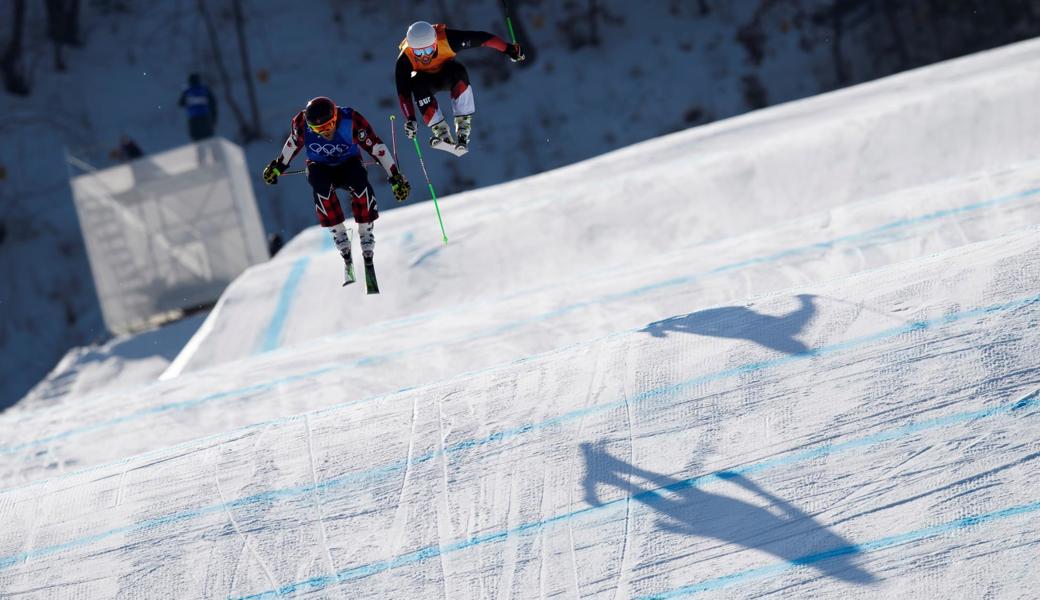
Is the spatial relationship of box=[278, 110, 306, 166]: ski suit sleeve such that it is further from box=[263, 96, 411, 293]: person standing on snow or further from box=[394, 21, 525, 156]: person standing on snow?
box=[394, 21, 525, 156]: person standing on snow

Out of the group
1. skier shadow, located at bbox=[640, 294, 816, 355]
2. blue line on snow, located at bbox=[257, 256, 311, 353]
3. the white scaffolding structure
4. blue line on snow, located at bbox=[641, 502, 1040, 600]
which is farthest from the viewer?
the white scaffolding structure

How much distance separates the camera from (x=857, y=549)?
4.59 m

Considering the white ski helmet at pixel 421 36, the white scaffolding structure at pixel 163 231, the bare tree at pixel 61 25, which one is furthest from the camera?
the bare tree at pixel 61 25

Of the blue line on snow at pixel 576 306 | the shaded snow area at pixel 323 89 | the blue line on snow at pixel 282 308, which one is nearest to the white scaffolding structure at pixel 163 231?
the blue line on snow at pixel 282 308

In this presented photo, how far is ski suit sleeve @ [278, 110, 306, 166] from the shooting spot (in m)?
6.00

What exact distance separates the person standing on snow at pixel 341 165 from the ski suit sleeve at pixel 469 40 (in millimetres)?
730

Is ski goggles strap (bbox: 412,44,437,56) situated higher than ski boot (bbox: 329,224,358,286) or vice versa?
ski goggles strap (bbox: 412,44,437,56)

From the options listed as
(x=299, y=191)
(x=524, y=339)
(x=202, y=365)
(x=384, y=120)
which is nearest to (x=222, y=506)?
(x=524, y=339)

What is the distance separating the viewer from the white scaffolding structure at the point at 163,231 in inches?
566

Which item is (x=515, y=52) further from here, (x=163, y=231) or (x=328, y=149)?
(x=163, y=231)

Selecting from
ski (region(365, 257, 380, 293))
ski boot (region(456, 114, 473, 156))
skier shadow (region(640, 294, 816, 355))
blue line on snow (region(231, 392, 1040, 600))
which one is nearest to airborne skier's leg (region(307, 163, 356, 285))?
ski (region(365, 257, 380, 293))

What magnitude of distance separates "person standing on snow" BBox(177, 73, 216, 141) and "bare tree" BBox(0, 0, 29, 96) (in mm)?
9194

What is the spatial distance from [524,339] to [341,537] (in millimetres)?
2931

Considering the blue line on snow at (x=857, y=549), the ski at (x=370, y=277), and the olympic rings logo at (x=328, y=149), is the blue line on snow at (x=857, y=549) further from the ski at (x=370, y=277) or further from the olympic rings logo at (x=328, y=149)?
the olympic rings logo at (x=328, y=149)
